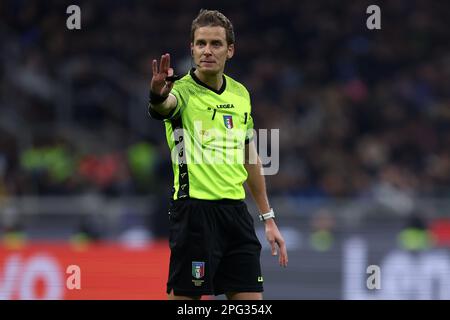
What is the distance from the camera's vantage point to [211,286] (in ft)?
17.2

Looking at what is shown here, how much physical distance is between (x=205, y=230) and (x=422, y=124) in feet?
31.4

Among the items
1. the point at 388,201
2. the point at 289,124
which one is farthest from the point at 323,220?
the point at 289,124

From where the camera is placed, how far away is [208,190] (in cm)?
529

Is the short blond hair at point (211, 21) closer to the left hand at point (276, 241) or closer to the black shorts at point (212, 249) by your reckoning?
the black shorts at point (212, 249)

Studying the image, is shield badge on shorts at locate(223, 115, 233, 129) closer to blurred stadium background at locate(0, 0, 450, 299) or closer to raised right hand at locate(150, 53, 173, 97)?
raised right hand at locate(150, 53, 173, 97)

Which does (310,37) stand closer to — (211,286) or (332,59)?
(332,59)

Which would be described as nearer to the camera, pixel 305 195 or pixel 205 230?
pixel 205 230

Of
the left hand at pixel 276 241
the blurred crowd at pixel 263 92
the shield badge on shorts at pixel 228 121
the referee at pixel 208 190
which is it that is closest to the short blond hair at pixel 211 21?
the referee at pixel 208 190

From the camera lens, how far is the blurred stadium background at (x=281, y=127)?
11.0 meters

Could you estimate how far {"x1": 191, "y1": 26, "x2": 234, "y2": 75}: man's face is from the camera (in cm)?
529

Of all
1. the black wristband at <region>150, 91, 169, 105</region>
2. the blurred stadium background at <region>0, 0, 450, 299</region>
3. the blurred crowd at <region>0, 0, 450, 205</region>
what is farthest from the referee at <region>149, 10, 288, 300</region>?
the blurred crowd at <region>0, 0, 450, 205</region>

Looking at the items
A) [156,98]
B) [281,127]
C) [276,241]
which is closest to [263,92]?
[281,127]

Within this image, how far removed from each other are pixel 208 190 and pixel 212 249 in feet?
0.95
